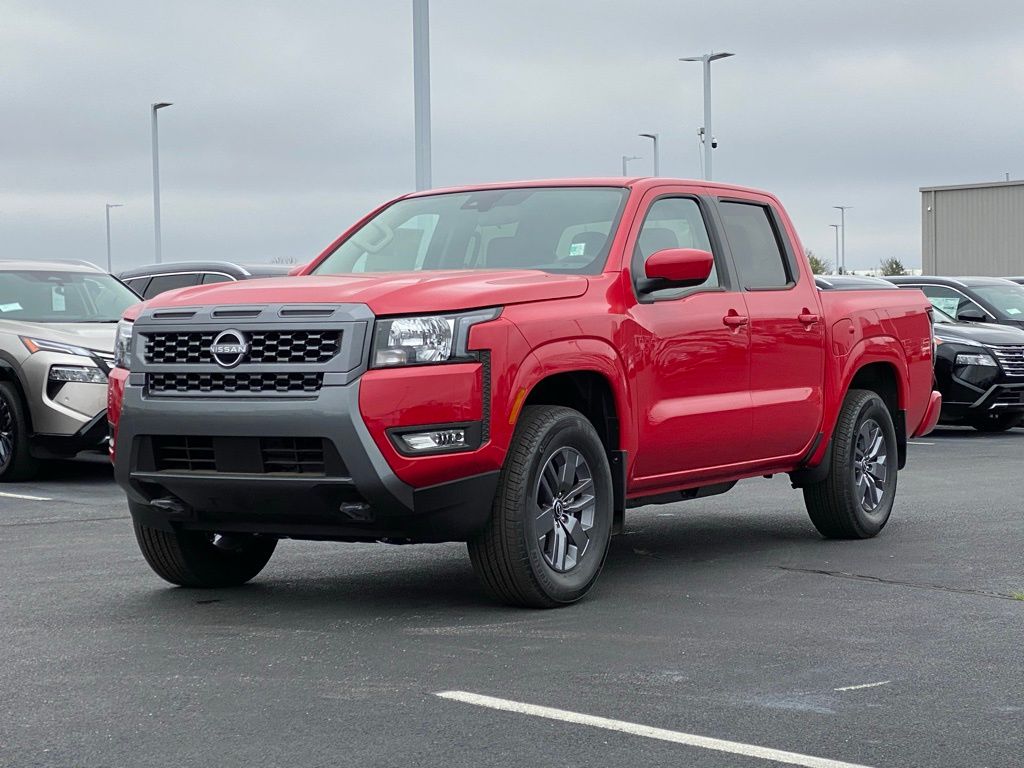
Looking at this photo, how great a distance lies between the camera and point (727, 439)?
833 cm

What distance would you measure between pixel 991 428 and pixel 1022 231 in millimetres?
31381

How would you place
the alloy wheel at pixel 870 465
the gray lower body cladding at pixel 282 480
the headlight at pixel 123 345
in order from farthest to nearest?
the alloy wheel at pixel 870 465
the headlight at pixel 123 345
the gray lower body cladding at pixel 282 480

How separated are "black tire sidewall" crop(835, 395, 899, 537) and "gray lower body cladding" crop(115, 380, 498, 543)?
3298mm

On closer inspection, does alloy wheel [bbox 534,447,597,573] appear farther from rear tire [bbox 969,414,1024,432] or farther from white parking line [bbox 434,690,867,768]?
rear tire [bbox 969,414,1024,432]

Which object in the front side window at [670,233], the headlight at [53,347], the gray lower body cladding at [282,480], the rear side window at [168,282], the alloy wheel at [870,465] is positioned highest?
the front side window at [670,233]

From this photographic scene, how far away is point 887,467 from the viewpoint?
32.5 feet

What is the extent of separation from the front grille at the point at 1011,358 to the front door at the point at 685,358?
10.2m

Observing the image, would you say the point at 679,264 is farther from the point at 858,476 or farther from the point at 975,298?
the point at 975,298

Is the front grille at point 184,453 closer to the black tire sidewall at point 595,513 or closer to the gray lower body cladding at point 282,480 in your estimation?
the gray lower body cladding at point 282,480

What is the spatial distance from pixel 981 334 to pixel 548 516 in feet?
40.2

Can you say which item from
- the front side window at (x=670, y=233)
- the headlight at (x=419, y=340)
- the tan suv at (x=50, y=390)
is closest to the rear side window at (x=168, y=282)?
the tan suv at (x=50, y=390)

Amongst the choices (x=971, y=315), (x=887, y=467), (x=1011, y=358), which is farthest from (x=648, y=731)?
(x=971, y=315)

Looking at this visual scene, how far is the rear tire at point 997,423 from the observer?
1889 centimetres

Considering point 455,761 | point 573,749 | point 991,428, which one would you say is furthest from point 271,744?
point 991,428
